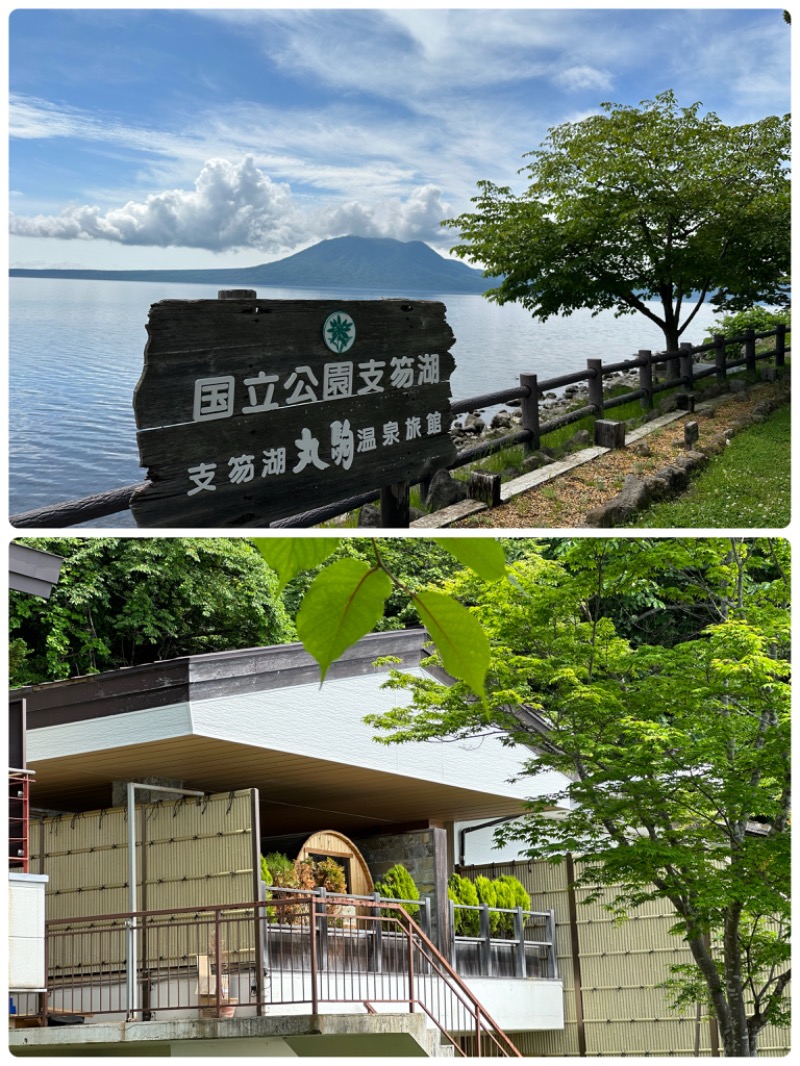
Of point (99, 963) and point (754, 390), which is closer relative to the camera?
point (99, 963)

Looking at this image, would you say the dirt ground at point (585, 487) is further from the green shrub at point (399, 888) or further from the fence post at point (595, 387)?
the green shrub at point (399, 888)

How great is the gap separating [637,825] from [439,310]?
4290 mm

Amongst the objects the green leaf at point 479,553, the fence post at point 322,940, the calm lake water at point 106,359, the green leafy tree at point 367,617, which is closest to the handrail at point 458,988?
the fence post at point 322,940

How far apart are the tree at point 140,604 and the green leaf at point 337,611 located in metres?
15.6

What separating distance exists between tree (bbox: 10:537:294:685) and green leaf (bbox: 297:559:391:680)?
15.6m

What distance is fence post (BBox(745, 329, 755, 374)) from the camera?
18.2m

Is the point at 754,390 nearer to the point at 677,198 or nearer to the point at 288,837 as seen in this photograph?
the point at 677,198

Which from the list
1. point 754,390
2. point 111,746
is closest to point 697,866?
point 111,746

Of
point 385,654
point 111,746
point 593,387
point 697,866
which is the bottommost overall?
point 697,866

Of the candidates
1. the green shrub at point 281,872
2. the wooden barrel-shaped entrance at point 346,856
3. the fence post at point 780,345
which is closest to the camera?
the green shrub at point 281,872

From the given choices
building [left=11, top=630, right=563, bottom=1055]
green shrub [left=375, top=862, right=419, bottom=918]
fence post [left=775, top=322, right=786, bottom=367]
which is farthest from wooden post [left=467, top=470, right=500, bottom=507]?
fence post [left=775, top=322, right=786, bottom=367]

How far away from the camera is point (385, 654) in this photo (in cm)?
1046

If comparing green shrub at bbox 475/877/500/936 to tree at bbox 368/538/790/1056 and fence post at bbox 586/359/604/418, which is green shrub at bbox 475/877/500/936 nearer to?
tree at bbox 368/538/790/1056

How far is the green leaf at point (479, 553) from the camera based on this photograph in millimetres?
1230
